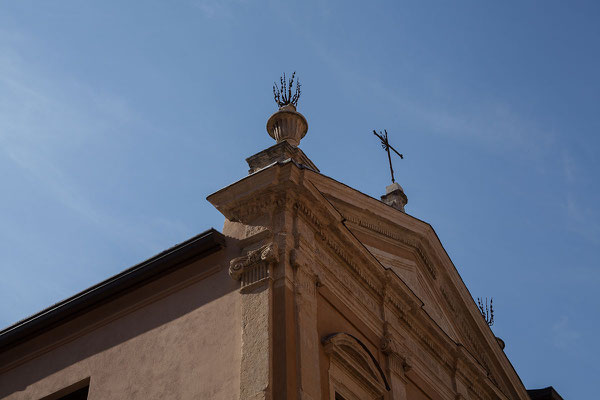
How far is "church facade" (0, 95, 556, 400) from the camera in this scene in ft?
36.7

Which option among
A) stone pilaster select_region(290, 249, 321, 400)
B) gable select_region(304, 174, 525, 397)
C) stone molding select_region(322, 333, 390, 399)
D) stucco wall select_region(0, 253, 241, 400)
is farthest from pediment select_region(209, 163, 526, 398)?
stucco wall select_region(0, 253, 241, 400)

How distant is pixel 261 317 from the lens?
1112 cm

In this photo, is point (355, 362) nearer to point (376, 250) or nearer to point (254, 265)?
point (254, 265)

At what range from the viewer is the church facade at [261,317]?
1117 centimetres

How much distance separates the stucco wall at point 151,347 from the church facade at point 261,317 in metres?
0.02

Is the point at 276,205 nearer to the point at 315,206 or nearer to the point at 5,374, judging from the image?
the point at 315,206

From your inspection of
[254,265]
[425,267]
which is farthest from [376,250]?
[254,265]

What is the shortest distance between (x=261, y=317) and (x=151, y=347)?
1814 mm

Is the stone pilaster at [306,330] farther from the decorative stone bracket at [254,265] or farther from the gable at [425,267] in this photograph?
the gable at [425,267]

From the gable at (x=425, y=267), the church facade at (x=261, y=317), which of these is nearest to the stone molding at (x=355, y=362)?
the church facade at (x=261, y=317)

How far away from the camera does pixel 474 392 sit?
16.3m

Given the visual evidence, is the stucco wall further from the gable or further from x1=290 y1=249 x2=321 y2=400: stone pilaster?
the gable

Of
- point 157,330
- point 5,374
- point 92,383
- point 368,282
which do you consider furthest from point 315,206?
point 5,374

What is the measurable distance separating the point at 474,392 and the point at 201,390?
22.4 feet
